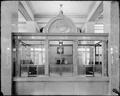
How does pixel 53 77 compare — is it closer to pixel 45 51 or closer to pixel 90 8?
pixel 45 51

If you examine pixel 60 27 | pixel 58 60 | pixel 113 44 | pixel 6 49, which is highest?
pixel 60 27

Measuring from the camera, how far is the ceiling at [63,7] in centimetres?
697

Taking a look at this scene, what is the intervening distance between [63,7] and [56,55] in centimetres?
271

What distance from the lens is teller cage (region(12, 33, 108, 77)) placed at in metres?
5.75

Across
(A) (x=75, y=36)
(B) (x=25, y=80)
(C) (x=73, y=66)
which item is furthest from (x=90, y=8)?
(B) (x=25, y=80)

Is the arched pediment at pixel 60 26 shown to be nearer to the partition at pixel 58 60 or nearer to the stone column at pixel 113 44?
the partition at pixel 58 60

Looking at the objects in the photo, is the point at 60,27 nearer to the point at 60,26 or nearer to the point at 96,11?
the point at 60,26

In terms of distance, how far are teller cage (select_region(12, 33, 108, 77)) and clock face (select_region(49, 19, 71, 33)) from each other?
0.28 metres

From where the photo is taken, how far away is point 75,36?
5.82m

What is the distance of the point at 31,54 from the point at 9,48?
2.63 feet

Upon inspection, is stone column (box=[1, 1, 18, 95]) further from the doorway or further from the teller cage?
the doorway

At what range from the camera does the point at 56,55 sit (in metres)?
5.80

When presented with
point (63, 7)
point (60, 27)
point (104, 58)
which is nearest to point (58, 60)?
point (60, 27)

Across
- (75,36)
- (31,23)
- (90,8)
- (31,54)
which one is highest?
(90,8)
